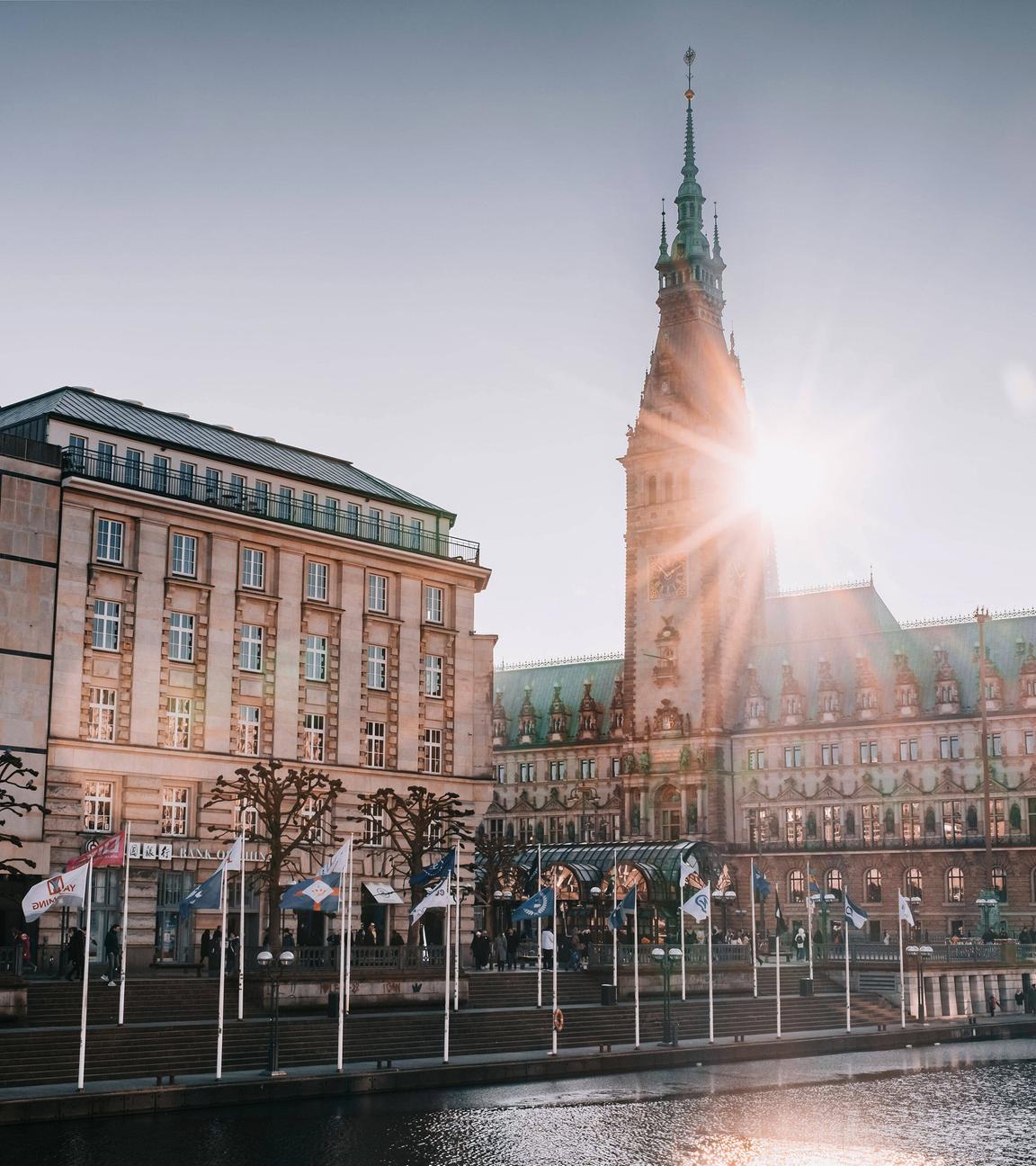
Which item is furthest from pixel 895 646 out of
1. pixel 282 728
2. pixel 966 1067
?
pixel 966 1067

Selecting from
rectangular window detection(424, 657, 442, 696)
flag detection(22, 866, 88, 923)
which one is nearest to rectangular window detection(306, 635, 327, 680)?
rectangular window detection(424, 657, 442, 696)

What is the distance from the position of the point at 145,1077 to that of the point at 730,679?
104 meters

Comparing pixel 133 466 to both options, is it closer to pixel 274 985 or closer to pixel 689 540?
pixel 274 985

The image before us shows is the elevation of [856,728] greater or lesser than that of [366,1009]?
greater

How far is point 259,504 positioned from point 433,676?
42.4ft

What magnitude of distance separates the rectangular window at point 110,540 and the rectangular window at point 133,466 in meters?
2.23

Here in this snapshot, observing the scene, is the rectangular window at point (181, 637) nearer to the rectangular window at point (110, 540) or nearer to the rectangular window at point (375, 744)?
the rectangular window at point (110, 540)

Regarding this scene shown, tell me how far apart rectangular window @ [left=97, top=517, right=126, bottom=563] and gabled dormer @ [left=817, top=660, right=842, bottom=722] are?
271 ft

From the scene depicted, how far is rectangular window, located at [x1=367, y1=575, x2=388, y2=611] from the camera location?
81556 mm

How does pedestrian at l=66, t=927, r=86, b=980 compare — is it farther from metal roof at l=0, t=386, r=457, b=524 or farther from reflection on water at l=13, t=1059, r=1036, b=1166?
metal roof at l=0, t=386, r=457, b=524

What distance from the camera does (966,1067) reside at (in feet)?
185

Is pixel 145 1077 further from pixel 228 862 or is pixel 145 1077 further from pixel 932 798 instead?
pixel 932 798

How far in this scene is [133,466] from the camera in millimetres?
73000

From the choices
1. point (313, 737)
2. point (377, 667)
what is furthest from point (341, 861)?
point (377, 667)
